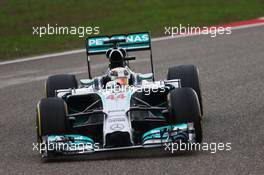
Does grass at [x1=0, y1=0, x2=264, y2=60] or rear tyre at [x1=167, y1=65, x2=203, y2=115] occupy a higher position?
grass at [x1=0, y1=0, x2=264, y2=60]

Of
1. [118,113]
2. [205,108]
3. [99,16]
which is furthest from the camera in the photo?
[99,16]

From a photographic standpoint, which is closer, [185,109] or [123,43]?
[185,109]

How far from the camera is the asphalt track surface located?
8984mm

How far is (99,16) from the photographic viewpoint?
27891mm

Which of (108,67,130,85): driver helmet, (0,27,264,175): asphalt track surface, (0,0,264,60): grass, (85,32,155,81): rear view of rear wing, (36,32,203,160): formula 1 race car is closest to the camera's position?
(0,27,264,175): asphalt track surface

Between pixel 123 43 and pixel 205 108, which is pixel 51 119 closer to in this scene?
pixel 123 43

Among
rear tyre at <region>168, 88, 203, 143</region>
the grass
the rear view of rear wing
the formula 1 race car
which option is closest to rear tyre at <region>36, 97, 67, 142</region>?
the formula 1 race car

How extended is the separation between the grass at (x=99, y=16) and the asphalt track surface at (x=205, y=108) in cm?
221

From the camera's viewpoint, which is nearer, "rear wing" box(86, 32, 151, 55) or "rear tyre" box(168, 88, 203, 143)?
"rear tyre" box(168, 88, 203, 143)

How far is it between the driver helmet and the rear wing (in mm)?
630

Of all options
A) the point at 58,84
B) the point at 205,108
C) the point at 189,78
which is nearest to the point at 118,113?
the point at 189,78

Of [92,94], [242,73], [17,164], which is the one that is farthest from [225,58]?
[17,164]

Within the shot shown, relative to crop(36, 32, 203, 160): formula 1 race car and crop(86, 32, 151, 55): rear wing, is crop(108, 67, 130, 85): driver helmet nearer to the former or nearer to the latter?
crop(36, 32, 203, 160): formula 1 race car

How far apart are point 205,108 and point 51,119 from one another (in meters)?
3.74
